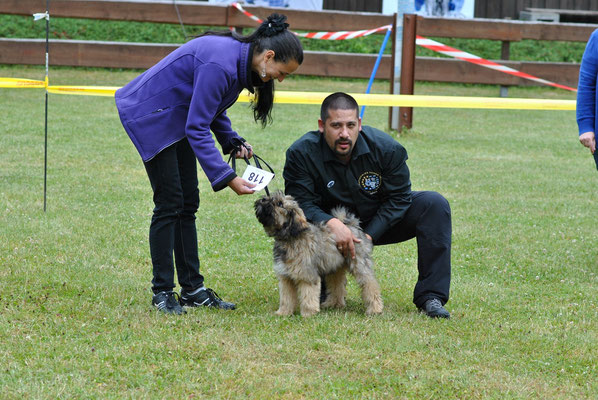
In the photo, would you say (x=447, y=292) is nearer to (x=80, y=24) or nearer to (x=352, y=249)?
(x=352, y=249)

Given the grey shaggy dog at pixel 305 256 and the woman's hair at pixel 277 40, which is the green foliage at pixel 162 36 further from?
the woman's hair at pixel 277 40

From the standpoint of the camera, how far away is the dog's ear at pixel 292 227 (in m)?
4.83

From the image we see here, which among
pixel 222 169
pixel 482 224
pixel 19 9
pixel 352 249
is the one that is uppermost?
pixel 19 9

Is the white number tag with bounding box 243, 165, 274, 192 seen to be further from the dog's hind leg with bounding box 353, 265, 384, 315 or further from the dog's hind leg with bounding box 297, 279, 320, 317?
the dog's hind leg with bounding box 353, 265, 384, 315

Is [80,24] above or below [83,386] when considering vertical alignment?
above

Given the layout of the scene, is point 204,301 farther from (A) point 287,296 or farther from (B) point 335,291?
(B) point 335,291

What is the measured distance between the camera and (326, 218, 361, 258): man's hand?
4910 mm

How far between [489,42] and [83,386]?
65.3ft

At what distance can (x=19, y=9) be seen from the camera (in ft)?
53.2

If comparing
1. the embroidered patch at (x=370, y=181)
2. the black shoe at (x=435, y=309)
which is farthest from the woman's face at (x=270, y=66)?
the black shoe at (x=435, y=309)

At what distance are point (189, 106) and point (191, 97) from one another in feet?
0.18

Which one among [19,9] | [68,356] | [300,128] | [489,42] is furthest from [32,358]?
[489,42]

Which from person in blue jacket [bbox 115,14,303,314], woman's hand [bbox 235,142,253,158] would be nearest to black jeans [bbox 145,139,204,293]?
person in blue jacket [bbox 115,14,303,314]

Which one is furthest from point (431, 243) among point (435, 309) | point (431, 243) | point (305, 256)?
point (305, 256)
